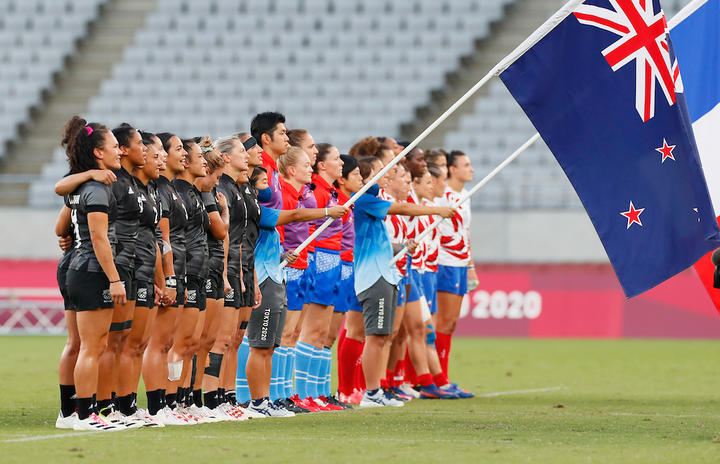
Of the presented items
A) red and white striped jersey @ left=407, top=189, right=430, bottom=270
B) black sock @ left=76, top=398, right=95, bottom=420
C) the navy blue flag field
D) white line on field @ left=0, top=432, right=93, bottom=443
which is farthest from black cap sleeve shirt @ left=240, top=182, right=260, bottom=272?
red and white striped jersey @ left=407, top=189, right=430, bottom=270

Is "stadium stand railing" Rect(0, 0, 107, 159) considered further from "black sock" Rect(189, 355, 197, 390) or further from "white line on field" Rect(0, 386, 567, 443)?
"black sock" Rect(189, 355, 197, 390)

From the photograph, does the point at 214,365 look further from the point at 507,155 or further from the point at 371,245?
the point at 507,155

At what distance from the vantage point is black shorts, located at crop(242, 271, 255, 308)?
9531 millimetres

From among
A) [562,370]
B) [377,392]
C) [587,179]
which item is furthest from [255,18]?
[587,179]

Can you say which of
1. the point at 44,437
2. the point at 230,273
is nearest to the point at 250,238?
the point at 230,273

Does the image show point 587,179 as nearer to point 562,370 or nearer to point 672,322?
point 562,370

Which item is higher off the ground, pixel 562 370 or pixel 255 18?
pixel 255 18

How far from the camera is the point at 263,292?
32.2 feet

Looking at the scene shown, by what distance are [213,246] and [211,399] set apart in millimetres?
1143

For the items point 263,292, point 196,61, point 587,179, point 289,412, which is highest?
point 196,61

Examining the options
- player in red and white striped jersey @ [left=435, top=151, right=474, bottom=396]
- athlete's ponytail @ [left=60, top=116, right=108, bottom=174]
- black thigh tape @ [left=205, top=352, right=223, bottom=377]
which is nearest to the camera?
athlete's ponytail @ [left=60, top=116, right=108, bottom=174]

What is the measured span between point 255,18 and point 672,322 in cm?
1304

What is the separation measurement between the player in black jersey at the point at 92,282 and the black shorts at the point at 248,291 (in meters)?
1.42

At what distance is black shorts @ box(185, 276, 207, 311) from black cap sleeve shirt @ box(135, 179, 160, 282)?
0.44m
